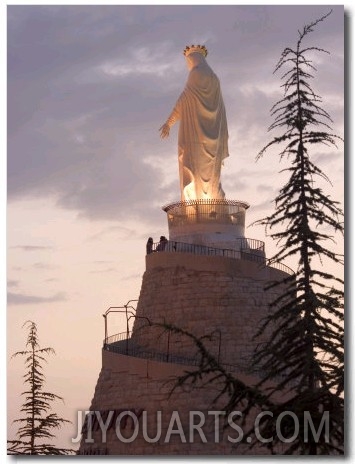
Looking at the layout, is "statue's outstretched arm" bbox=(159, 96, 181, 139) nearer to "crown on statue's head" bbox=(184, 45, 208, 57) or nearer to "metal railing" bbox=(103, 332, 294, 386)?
"crown on statue's head" bbox=(184, 45, 208, 57)

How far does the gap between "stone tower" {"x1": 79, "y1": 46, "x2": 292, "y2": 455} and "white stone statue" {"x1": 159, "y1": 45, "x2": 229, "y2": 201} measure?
2 centimetres

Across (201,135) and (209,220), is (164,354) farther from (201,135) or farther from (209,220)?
(201,135)

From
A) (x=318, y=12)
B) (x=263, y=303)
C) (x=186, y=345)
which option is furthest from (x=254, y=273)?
(x=318, y=12)

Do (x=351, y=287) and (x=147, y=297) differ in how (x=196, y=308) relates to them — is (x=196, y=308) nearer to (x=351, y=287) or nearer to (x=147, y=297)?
(x=147, y=297)

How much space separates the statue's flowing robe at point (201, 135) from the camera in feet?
78.3

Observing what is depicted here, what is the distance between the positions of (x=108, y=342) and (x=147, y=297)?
178cm

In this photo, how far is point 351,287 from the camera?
12852 millimetres

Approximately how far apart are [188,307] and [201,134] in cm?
401

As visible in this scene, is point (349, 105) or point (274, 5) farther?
point (274, 5)

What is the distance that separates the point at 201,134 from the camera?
78.6 ft

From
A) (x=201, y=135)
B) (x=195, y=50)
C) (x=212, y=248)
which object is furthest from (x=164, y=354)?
(x=195, y=50)

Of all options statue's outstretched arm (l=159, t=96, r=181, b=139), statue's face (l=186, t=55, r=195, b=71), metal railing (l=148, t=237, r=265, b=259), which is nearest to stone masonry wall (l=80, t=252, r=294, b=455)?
metal railing (l=148, t=237, r=265, b=259)

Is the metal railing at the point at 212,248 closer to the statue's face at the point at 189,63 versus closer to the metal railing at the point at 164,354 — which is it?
the metal railing at the point at 164,354

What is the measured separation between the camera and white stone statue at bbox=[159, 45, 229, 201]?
78.3 feet
